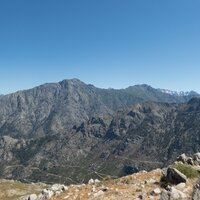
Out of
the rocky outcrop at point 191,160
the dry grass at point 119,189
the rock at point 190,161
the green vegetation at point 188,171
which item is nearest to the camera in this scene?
the dry grass at point 119,189

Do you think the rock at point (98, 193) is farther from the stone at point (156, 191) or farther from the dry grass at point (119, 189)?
the stone at point (156, 191)

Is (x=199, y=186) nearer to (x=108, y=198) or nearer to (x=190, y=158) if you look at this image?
(x=108, y=198)

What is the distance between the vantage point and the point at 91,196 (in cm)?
2231

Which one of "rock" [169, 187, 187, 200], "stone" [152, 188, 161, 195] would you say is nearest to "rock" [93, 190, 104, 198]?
"stone" [152, 188, 161, 195]

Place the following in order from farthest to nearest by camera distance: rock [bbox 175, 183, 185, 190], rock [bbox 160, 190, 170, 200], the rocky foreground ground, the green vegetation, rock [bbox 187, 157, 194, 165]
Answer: rock [bbox 187, 157, 194, 165] → the green vegetation → rock [bbox 175, 183, 185, 190] → the rocky foreground ground → rock [bbox 160, 190, 170, 200]

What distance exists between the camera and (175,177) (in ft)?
74.3

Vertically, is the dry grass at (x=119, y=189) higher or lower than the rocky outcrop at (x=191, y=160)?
lower

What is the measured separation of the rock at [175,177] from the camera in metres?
22.2

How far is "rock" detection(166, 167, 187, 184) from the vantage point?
22.2 m

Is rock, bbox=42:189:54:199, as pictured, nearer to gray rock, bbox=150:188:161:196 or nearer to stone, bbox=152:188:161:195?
gray rock, bbox=150:188:161:196

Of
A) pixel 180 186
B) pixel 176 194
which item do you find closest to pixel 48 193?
pixel 180 186

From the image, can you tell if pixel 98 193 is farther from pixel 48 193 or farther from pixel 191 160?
pixel 191 160

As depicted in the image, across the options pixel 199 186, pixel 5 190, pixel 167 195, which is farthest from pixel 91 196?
pixel 5 190

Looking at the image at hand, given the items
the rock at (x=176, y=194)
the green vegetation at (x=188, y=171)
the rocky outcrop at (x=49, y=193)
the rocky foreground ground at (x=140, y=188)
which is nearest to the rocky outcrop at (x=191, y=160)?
the rocky foreground ground at (x=140, y=188)
